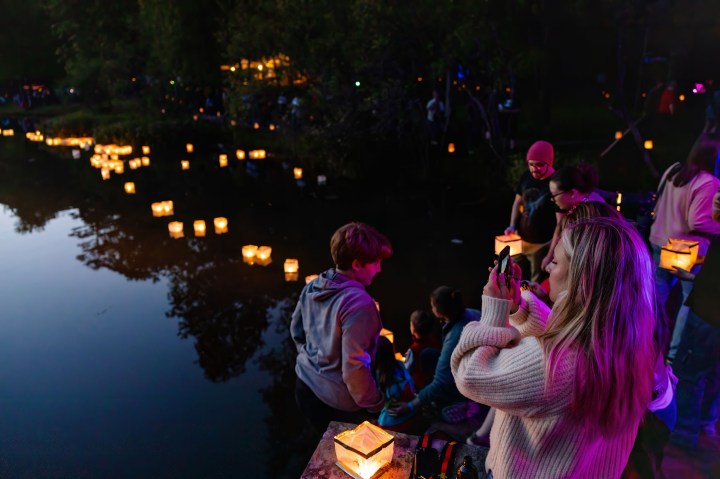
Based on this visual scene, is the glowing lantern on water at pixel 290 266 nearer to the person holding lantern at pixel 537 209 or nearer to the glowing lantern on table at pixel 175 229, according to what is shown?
Result: the glowing lantern on table at pixel 175 229

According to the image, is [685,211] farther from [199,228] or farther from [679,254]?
[199,228]

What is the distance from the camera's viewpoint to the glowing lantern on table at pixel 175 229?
363 inches

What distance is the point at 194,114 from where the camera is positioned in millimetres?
24906

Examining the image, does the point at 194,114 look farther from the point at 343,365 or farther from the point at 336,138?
the point at 343,365

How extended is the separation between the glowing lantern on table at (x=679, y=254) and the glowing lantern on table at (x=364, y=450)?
11.6ft

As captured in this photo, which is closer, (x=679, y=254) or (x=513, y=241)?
(x=679, y=254)

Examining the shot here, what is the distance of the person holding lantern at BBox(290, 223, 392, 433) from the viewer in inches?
116

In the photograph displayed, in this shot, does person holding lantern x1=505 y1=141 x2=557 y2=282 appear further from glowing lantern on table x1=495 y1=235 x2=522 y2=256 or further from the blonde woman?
the blonde woman

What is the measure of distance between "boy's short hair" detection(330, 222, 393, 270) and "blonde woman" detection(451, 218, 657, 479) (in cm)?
125

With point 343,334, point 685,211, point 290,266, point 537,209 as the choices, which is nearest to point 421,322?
point 343,334

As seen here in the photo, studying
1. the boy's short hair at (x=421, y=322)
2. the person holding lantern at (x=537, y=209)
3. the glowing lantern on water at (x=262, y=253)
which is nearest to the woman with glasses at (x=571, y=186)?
the person holding lantern at (x=537, y=209)

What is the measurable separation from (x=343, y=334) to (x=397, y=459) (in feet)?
2.46

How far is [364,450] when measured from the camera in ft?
7.32

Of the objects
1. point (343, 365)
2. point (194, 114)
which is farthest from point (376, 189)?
point (194, 114)
